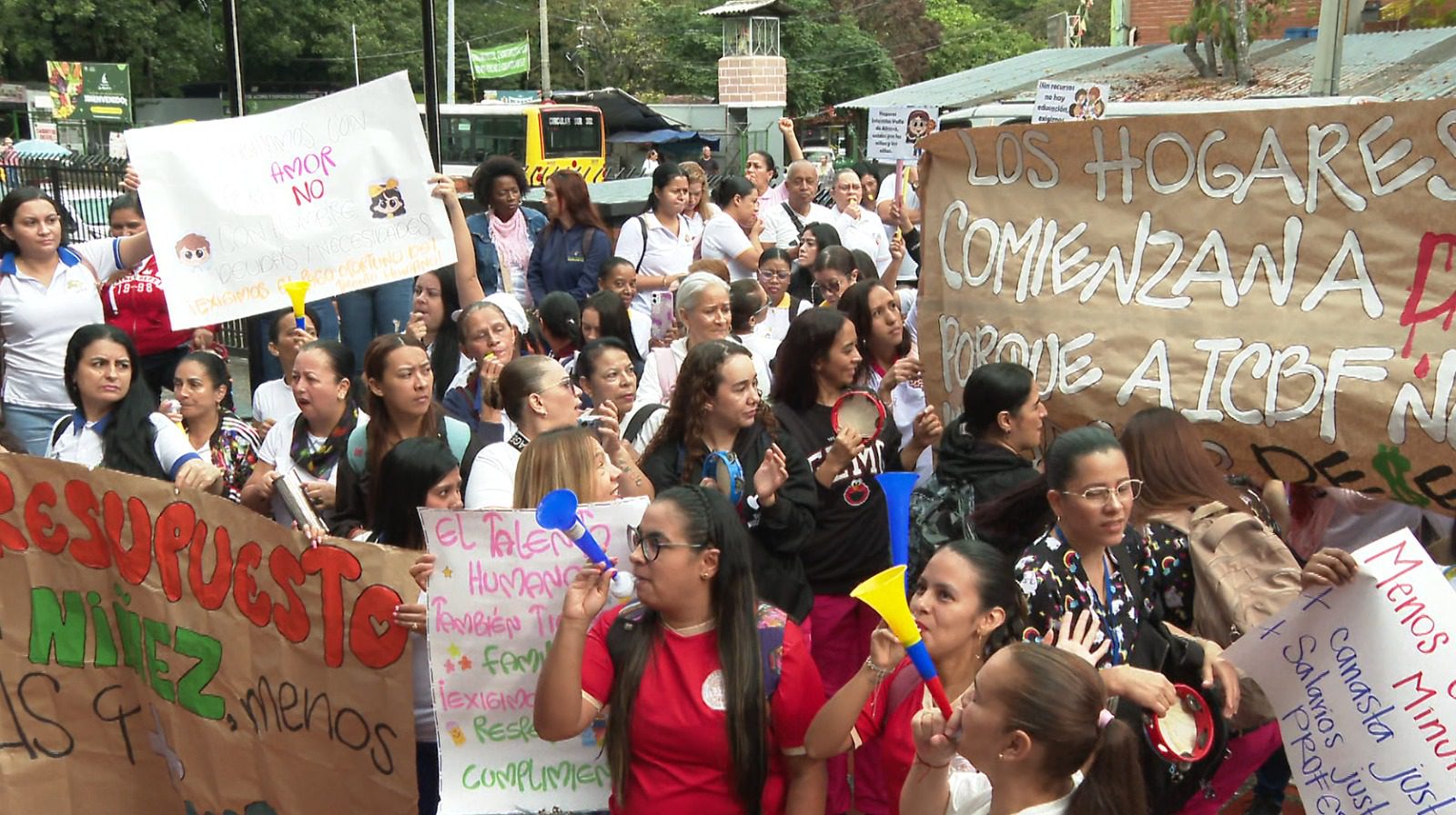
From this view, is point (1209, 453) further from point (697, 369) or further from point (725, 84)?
point (725, 84)

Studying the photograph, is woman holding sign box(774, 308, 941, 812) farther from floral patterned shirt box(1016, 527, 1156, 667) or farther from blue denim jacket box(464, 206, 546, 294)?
blue denim jacket box(464, 206, 546, 294)

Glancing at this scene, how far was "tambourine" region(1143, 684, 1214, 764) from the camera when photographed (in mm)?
2857

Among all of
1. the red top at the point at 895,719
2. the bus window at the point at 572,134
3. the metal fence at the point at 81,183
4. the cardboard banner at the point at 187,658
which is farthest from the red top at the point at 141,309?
the bus window at the point at 572,134

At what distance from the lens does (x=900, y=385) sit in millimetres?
5871

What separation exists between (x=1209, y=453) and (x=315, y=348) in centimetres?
293

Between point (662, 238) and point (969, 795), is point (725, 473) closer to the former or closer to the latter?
point (969, 795)

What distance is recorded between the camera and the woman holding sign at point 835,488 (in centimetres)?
492

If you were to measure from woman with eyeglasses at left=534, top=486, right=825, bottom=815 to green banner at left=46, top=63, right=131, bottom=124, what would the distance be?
131 feet

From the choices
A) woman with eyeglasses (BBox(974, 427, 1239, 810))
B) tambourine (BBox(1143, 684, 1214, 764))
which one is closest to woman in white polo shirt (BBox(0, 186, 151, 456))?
woman with eyeglasses (BBox(974, 427, 1239, 810))

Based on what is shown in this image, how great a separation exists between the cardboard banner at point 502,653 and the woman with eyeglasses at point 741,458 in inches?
38.4

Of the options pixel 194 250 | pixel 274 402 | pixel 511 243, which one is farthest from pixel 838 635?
pixel 511 243

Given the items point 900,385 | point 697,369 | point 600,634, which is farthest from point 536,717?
point 900,385

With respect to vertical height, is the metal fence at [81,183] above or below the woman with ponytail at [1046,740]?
above

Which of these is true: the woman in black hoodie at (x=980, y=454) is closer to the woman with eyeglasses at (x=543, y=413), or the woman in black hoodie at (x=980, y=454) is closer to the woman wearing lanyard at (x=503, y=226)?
the woman with eyeglasses at (x=543, y=413)
